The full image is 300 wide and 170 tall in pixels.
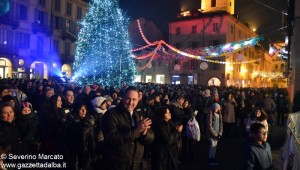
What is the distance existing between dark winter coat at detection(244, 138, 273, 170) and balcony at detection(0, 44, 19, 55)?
33.6m

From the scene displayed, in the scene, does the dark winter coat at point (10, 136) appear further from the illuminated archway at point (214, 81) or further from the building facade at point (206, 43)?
the illuminated archway at point (214, 81)

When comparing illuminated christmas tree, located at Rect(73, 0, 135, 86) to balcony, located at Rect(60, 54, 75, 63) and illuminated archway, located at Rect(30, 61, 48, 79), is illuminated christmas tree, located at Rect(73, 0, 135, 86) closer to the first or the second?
illuminated archway, located at Rect(30, 61, 48, 79)

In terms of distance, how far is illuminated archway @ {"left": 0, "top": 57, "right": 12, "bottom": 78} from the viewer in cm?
3303

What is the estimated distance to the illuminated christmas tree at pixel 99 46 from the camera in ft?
84.5

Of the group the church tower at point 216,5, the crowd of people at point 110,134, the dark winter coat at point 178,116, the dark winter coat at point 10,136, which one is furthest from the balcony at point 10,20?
the dark winter coat at point 10,136

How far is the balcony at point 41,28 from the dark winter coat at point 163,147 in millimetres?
37297

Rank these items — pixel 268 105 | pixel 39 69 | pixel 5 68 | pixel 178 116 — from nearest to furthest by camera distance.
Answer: pixel 178 116
pixel 268 105
pixel 5 68
pixel 39 69

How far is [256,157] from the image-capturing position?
172 inches

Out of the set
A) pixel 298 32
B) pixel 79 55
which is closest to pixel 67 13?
pixel 79 55

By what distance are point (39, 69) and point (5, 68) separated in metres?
5.82

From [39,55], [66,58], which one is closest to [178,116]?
[39,55]

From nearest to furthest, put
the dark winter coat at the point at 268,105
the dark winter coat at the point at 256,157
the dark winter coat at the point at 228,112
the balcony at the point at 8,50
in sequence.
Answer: the dark winter coat at the point at 256,157
the dark winter coat at the point at 228,112
the dark winter coat at the point at 268,105
the balcony at the point at 8,50

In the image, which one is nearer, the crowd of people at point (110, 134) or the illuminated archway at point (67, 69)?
the crowd of people at point (110, 134)

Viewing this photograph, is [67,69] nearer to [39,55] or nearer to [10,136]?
[39,55]
